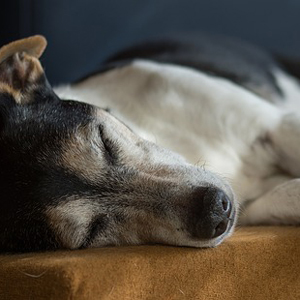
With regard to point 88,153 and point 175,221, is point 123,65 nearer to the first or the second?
point 88,153

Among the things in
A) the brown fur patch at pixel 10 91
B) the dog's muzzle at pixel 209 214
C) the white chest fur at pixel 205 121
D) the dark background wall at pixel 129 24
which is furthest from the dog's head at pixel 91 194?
the dark background wall at pixel 129 24

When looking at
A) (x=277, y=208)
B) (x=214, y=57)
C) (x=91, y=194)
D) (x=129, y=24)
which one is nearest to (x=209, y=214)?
(x=91, y=194)

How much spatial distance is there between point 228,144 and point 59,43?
6.71 ft

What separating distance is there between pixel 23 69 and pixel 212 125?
0.81m

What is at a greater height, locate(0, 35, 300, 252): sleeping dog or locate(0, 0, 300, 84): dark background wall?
locate(0, 35, 300, 252): sleeping dog

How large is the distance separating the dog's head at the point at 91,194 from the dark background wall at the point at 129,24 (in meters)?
2.25

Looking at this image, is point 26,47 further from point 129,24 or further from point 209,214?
point 129,24

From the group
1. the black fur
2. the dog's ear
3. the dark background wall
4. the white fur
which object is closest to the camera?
the dog's ear

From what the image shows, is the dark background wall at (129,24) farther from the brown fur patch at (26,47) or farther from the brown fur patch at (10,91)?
the brown fur patch at (10,91)

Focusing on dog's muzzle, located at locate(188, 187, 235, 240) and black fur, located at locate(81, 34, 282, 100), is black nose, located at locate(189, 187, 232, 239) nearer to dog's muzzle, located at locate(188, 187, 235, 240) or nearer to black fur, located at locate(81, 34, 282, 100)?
dog's muzzle, located at locate(188, 187, 235, 240)

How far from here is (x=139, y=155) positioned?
219 centimetres

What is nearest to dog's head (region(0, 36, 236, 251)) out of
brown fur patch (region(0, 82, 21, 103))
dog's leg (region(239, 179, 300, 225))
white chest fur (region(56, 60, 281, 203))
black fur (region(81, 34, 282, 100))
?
brown fur patch (region(0, 82, 21, 103))

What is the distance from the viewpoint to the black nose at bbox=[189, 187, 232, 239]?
185 centimetres

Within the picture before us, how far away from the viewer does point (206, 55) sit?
3.40 metres
